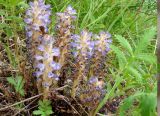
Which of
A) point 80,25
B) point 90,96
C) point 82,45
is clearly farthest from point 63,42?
point 80,25

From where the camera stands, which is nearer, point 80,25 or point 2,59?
point 2,59

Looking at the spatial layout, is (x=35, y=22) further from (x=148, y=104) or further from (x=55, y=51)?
(x=148, y=104)

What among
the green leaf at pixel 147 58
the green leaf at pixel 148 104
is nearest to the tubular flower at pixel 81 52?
the green leaf at pixel 147 58

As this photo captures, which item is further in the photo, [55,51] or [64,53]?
[64,53]

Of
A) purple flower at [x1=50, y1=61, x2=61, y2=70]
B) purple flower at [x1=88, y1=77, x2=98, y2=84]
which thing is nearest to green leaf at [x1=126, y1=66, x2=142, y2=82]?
purple flower at [x1=88, y1=77, x2=98, y2=84]

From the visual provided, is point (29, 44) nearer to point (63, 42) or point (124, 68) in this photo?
point (63, 42)

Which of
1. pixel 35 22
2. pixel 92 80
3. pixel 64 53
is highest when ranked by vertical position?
pixel 35 22

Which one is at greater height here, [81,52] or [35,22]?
[35,22]

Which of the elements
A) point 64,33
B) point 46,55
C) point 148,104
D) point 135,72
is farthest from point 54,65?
point 148,104

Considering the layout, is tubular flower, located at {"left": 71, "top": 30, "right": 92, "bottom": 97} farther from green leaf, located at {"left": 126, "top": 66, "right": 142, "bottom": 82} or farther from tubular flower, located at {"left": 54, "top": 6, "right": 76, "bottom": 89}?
green leaf, located at {"left": 126, "top": 66, "right": 142, "bottom": 82}
